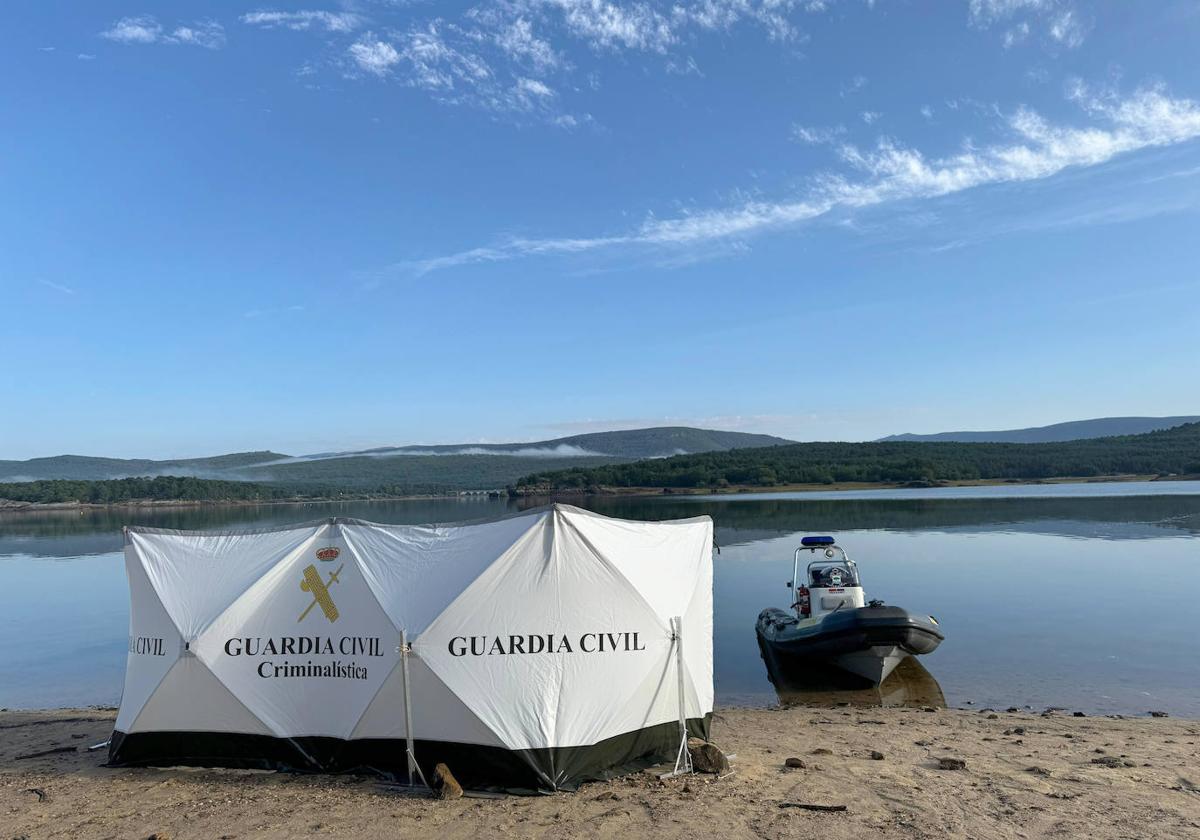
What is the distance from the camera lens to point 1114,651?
17.5m

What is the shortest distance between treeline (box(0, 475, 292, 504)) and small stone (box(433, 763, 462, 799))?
151017 mm

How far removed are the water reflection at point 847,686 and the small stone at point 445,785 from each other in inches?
339

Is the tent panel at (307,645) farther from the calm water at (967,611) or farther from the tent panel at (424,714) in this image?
the calm water at (967,611)

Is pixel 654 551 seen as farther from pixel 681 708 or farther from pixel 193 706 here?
pixel 193 706

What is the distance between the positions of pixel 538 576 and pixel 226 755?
3.72 m

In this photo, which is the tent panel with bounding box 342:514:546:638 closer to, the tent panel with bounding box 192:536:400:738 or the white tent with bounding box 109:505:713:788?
the white tent with bounding box 109:505:713:788

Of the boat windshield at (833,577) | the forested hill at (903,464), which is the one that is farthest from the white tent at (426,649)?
the forested hill at (903,464)

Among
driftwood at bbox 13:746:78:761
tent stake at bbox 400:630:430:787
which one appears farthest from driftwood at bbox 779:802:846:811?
driftwood at bbox 13:746:78:761

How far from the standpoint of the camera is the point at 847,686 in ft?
53.3

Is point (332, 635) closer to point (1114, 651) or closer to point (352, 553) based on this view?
point (352, 553)

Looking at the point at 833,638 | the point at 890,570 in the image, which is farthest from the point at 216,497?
the point at 833,638

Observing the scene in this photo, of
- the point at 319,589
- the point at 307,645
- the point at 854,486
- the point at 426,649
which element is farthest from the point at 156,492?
the point at 426,649

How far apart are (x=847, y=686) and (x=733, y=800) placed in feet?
32.5

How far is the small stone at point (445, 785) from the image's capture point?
7340 mm
